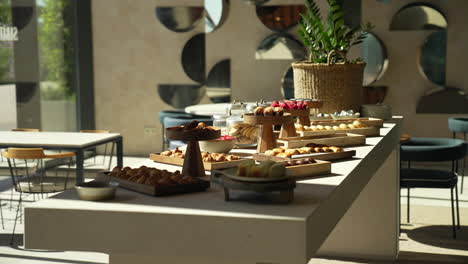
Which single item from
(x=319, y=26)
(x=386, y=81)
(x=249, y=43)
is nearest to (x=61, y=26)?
(x=249, y=43)

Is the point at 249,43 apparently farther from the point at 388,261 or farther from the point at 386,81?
the point at 388,261

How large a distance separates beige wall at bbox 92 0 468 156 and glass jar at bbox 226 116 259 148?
6012 mm

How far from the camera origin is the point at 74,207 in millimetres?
2109

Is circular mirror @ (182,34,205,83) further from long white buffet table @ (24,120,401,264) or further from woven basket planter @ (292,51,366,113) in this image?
long white buffet table @ (24,120,401,264)

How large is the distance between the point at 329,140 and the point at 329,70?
3.63 ft

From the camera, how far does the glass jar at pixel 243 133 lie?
3340 millimetres

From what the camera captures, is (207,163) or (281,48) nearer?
(207,163)

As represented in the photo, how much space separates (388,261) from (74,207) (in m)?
3.17

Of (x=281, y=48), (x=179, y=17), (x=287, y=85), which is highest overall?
(x=179, y=17)

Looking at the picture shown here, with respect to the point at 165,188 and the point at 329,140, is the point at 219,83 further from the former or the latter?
the point at 165,188

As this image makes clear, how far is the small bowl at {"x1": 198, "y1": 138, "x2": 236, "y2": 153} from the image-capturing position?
3012mm

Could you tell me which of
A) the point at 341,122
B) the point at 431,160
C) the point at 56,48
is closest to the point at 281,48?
the point at 56,48

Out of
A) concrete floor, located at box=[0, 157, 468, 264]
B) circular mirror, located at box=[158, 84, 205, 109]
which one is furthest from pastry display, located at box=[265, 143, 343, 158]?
circular mirror, located at box=[158, 84, 205, 109]

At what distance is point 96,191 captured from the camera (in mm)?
2188
